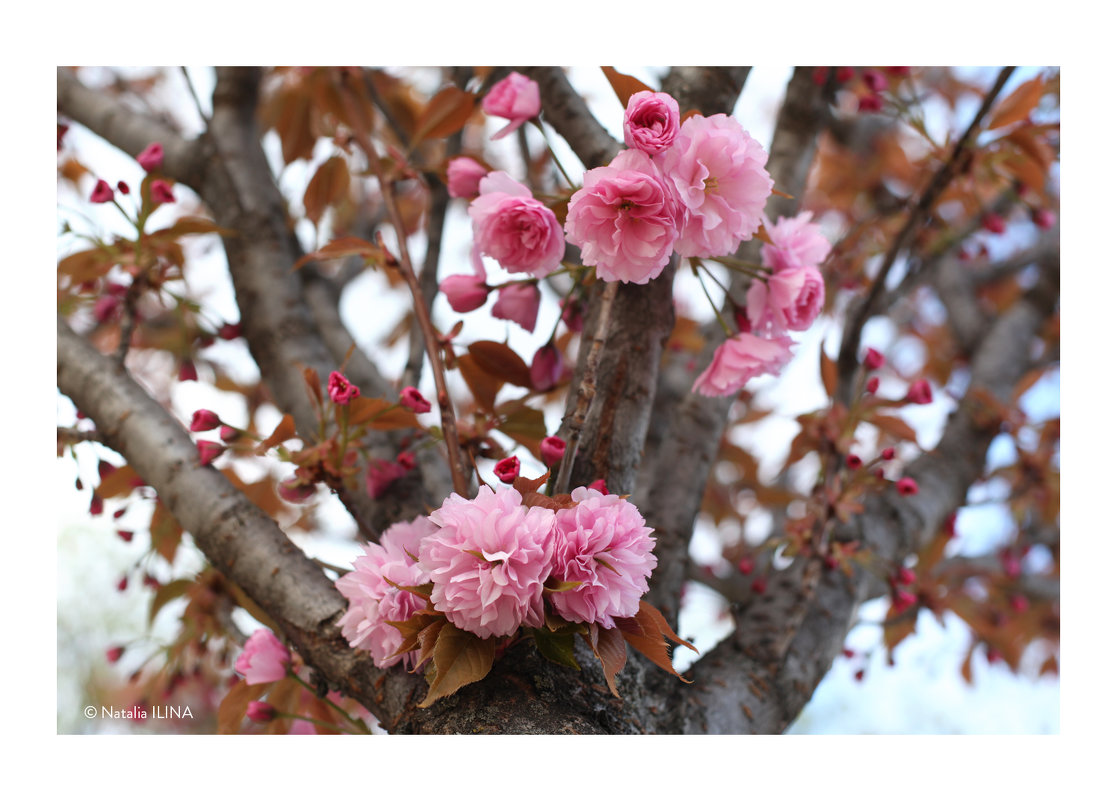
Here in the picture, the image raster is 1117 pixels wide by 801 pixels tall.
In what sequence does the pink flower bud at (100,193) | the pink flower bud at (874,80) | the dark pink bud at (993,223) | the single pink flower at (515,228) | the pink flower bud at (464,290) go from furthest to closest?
the dark pink bud at (993,223)
the pink flower bud at (874,80)
the pink flower bud at (100,193)
the pink flower bud at (464,290)
the single pink flower at (515,228)

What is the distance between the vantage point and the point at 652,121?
2.09ft

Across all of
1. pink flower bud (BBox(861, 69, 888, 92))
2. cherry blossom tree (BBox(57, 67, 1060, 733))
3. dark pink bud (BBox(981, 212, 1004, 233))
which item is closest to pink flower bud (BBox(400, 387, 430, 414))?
cherry blossom tree (BBox(57, 67, 1060, 733))

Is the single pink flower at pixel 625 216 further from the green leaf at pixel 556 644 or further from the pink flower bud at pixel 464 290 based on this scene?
the green leaf at pixel 556 644

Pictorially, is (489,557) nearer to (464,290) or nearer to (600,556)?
(600,556)

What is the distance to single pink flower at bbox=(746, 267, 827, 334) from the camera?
76cm

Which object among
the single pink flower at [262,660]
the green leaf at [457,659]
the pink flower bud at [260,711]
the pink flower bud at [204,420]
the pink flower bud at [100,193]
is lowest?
the pink flower bud at [260,711]

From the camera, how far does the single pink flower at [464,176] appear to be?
87 cm

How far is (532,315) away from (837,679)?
3.24 feet

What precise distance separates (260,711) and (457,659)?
14.3 inches

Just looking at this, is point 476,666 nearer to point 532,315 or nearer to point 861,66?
point 532,315

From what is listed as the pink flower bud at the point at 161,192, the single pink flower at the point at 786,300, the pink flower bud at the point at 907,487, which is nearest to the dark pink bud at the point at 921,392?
the pink flower bud at the point at 907,487

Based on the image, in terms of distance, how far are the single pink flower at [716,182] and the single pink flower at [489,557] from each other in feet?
0.88
